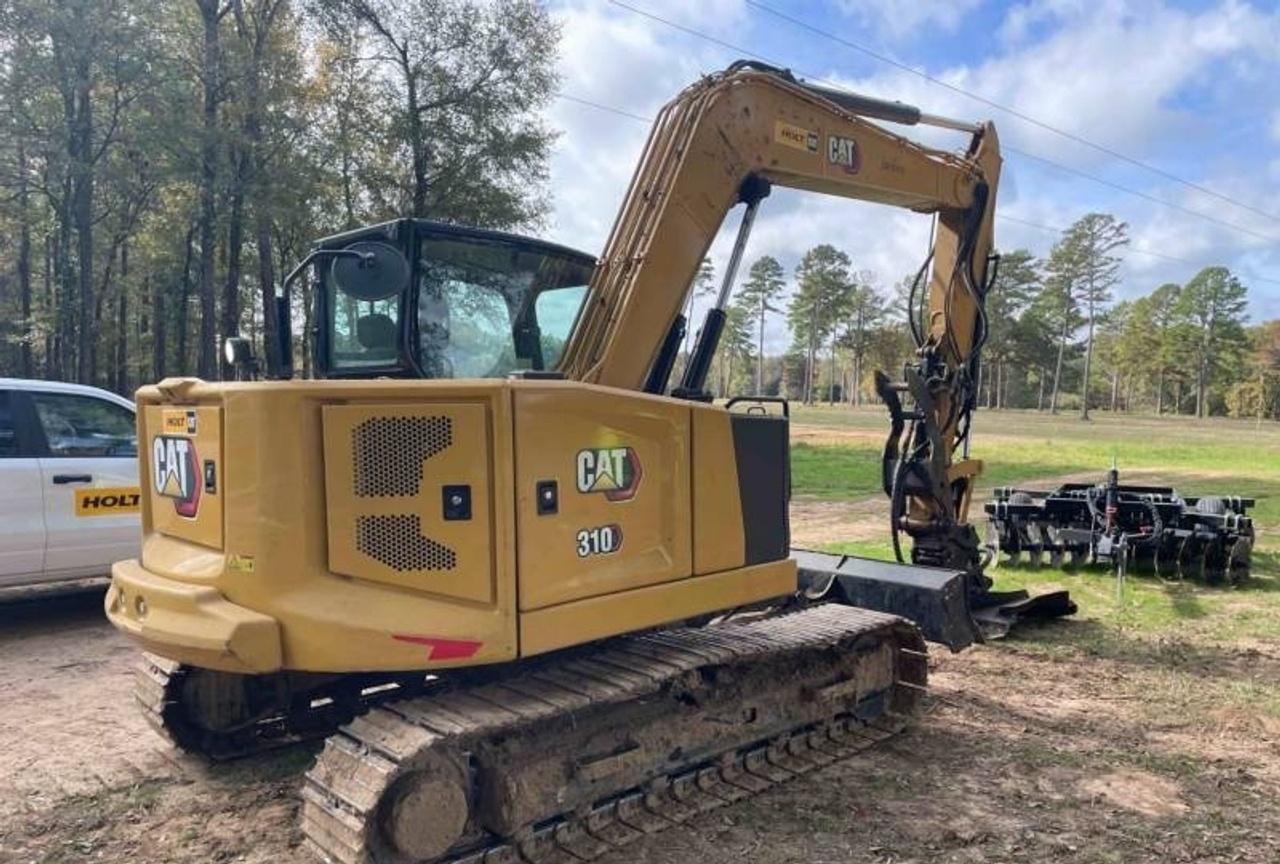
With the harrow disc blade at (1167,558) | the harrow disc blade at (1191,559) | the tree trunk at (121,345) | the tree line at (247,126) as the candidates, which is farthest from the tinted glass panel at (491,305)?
the tree trunk at (121,345)

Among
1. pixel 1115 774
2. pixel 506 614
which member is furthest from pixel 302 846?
pixel 1115 774

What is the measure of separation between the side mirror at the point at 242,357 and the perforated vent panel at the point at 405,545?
120 cm

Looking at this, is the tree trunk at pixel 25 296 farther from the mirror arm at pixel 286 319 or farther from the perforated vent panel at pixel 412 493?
the perforated vent panel at pixel 412 493

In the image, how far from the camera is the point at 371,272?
3.72m

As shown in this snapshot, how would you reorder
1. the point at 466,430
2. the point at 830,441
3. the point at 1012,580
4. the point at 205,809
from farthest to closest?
the point at 830,441, the point at 1012,580, the point at 205,809, the point at 466,430

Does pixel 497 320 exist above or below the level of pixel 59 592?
above

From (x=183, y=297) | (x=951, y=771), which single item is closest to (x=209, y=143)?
(x=183, y=297)

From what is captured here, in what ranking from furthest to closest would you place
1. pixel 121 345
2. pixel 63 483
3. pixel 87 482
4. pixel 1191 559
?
1. pixel 121 345
2. pixel 1191 559
3. pixel 87 482
4. pixel 63 483

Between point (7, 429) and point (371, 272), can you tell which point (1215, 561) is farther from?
point (7, 429)

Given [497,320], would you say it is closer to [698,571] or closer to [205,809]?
[698,571]

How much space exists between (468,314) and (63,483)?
4.74 metres

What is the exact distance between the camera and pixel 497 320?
452 centimetres

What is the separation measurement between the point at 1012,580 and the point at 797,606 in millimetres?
4615

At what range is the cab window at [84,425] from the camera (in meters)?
7.30
